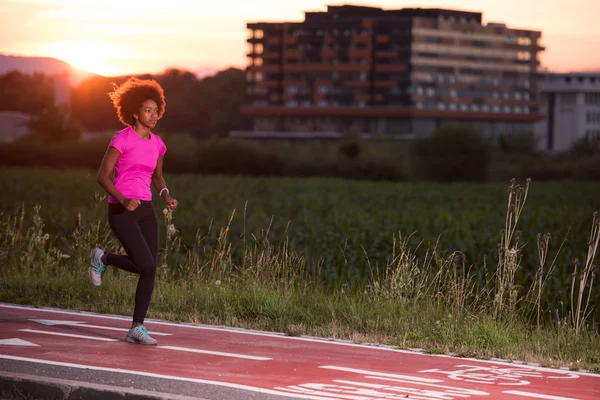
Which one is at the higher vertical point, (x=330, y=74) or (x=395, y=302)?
(x=330, y=74)

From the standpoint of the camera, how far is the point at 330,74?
186375 mm

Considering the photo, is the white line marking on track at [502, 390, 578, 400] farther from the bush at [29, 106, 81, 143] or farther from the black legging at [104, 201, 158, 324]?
the bush at [29, 106, 81, 143]

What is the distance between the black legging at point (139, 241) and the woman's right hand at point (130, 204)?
0.70ft

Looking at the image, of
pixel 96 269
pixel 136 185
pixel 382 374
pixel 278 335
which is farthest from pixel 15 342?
pixel 382 374

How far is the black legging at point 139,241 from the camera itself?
8.91 m

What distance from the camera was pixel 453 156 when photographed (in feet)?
332

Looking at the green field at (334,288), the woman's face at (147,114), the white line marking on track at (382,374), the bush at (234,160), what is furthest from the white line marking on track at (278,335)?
the bush at (234,160)

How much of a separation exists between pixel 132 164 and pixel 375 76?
6974 inches

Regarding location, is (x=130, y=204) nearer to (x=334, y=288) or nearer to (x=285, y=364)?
(x=285, y=364)

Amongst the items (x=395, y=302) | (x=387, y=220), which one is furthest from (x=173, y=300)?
A: (x=387, y=220)

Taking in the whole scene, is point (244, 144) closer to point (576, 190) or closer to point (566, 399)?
point (576, 190)

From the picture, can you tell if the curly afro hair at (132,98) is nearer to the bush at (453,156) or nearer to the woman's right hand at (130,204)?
the woman's right hand at (130,204)

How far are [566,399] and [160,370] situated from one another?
277 cm

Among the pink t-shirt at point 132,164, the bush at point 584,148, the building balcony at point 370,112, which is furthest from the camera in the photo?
the building balcony at point 370,112
